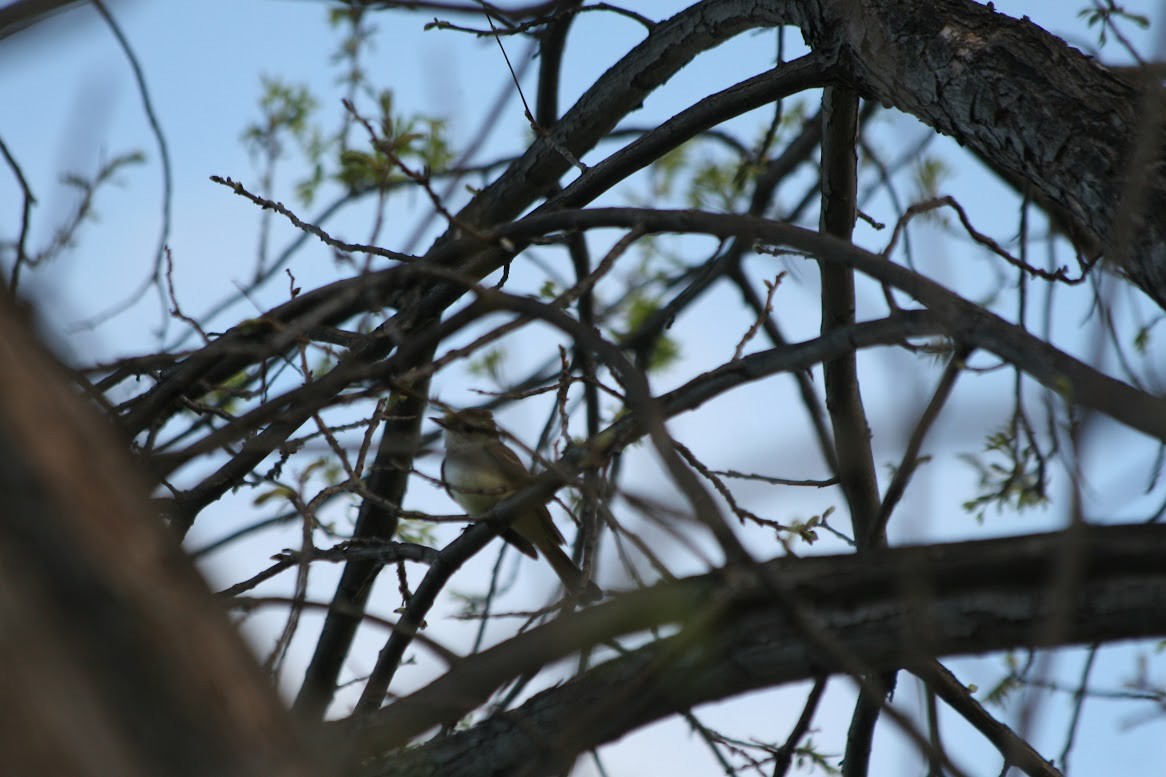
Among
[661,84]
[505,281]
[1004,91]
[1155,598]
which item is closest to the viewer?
[1155,598]

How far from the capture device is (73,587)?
3.14ft

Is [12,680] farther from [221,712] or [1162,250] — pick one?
[1162,250]

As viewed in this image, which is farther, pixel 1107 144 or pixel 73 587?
pixel 1107 144

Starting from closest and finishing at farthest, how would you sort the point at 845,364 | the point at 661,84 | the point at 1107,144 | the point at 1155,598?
the point at 1155,598 < the point at 1107,144 < the point at 845,364 < the point at 661,84

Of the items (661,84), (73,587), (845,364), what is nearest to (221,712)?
(73,587)

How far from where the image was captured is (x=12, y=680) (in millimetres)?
901

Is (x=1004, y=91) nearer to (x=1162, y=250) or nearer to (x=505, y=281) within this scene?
(x=1162, y=250)

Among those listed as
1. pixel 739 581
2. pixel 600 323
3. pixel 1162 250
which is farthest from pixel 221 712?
pixel 600 323

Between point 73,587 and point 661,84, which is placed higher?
point 661,84

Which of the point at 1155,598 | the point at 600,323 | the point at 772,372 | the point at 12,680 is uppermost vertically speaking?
the point at 600,323

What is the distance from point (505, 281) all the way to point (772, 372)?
94cm

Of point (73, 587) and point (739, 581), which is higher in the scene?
point (739, 581)

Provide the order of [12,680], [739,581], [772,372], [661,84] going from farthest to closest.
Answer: [661,84] → [772,372] → [739,581] → [12,680]

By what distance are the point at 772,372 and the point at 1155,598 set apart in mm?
703
